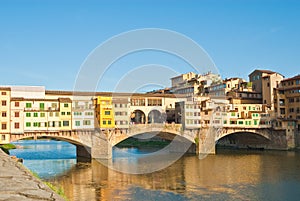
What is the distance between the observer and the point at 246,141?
214 feet

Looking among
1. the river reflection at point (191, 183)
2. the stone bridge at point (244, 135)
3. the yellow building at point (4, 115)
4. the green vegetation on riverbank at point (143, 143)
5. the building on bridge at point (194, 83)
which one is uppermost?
the building on bridge at point (194, 83)

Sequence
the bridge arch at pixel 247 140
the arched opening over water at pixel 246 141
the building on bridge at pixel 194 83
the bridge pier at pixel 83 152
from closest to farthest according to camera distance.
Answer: the bridge pier at pixel 83 152 < the bridge arch at pixel 247 140 < the arched opening over water at pixel 246 141 < the building on bridge at pixel 194 83

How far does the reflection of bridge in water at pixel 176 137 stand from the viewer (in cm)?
4428

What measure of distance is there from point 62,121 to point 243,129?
31.4m

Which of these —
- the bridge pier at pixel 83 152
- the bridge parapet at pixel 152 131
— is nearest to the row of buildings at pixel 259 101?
the bridge parapet at pixel 152 131

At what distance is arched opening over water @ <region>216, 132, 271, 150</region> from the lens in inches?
2431

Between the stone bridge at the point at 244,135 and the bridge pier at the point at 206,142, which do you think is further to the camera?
the stone bridge at the point at 244,135

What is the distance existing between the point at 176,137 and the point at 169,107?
24.8 feet

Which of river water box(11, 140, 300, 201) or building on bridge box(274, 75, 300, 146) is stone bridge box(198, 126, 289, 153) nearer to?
building on bridge box(274, 75, 300, 146)

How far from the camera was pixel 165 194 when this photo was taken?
2502 centimetres

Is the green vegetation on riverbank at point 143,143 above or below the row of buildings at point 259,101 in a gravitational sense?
below

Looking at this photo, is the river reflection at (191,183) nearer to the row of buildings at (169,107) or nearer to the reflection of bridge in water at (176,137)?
the reflection of bridge in water at (176,137)

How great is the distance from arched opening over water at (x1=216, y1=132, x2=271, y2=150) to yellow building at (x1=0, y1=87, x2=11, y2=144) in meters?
40.9

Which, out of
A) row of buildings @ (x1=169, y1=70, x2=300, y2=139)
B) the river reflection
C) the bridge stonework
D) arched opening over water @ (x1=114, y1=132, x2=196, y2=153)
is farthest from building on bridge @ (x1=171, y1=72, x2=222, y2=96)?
the river reflection
